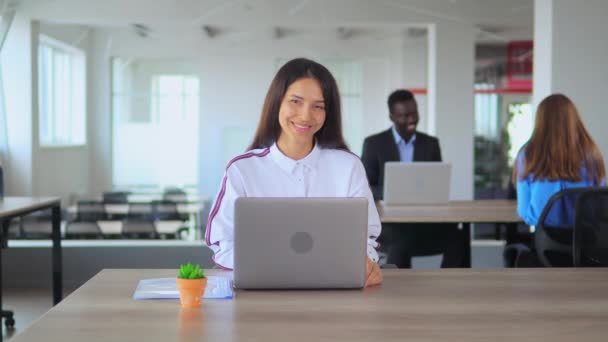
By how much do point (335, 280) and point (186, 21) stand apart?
815 cm

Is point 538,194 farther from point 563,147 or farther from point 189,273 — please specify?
point 189,273

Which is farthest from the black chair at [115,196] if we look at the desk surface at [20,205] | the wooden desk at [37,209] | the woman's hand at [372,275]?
the woman's hand at [372,275]

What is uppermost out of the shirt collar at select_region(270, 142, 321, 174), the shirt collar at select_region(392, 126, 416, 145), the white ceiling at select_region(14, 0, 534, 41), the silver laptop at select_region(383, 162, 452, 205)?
the white ceiling at select_region(14, 0, 534, 41)

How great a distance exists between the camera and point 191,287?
2014 millimetres

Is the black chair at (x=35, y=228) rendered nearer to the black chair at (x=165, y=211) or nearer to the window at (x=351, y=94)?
the black chair at (x=165, y=211)

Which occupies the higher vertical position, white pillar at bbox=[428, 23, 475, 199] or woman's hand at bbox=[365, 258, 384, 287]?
white pillar at bbox=[428, 23, 475, 199]

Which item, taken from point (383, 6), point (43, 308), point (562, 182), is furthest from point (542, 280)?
point (383, 6)

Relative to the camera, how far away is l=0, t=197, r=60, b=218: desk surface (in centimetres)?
452

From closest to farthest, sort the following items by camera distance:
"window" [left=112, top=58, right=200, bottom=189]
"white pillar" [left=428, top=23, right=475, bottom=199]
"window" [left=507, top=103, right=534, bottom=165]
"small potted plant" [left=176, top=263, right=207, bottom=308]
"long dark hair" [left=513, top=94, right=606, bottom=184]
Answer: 1. "small potted plant" [left=176, top=263, right=207, bottom=308]
2. "long dark hair" [left=513, top=94, right=606, bottom=184]
3. "white pillar" [left=428, top=23, right=475, bottom=199]
4. "window" [left=507, top=103, right=534, bottom=165]
5. "window" [left=112, top=58, right=200, bottom=189]

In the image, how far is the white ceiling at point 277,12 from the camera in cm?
977

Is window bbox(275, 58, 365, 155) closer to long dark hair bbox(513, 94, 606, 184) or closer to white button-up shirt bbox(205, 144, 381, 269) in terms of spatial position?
long dark hair bbox(513, 94, 606, 184)

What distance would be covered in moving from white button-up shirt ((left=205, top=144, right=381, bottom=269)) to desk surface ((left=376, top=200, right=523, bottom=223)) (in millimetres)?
1773

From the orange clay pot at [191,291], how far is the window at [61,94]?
11320 millimetres

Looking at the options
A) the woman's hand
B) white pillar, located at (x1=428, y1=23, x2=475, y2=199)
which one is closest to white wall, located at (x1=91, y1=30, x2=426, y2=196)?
white pillar, located at (x1=428, y1=23, x2=475, y2=199)
